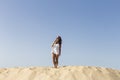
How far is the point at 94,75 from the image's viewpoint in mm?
12977

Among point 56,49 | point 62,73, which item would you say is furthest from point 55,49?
point 62,73

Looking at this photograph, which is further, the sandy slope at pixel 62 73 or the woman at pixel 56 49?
the woman at pixel 56 49

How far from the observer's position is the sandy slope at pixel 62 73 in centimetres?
1280

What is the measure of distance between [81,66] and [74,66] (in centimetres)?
39

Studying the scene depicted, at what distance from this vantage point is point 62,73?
43.0 ft

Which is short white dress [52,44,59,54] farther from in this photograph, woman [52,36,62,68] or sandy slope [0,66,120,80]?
sandy slope [0,66,120,80]

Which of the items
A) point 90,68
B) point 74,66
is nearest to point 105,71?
point 90,68

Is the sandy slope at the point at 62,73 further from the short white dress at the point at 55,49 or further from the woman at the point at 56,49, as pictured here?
the short white dress at the point at 55,49

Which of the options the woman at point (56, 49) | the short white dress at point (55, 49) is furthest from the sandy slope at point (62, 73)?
the short white dress at point (55, 49)

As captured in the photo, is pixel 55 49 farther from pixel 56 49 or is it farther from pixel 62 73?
pixel 62 73

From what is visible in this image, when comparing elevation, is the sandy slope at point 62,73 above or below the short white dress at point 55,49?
below

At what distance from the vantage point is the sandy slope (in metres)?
12.8

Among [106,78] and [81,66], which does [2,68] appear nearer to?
[81,66]

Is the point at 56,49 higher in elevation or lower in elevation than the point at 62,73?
higher
